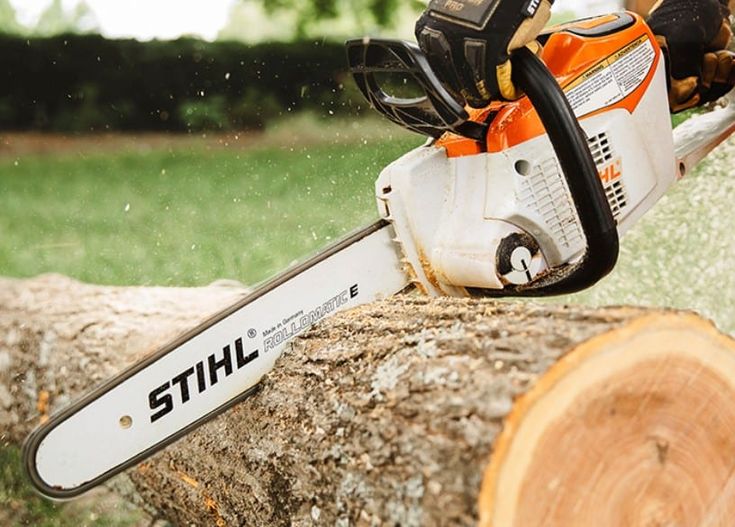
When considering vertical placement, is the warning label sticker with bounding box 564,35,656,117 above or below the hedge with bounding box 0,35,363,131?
above

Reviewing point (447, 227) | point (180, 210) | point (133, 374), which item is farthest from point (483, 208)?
point (180, 210)

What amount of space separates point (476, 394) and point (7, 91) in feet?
15.1

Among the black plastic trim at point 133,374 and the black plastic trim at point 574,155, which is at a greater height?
the black plastic trim at point 574,155

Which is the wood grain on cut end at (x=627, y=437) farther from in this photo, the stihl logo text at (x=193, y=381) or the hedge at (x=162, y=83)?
the hedge at (x=162, y=83)

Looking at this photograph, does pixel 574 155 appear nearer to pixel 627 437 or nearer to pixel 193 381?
pixel 627 437

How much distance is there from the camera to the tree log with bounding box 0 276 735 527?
1.09 m

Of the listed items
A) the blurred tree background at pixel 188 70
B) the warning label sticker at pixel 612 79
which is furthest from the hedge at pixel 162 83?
the warning label sticker at pixel 612 79

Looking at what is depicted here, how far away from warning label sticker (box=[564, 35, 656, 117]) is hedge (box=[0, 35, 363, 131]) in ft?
11.4

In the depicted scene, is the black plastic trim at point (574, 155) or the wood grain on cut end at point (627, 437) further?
the black plastic trim at point (574, 155)

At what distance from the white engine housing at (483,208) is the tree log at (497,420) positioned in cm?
18

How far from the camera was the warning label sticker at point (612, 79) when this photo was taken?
6.31 feet

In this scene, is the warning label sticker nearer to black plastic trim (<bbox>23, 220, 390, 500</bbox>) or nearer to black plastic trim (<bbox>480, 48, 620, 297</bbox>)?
black plastic trim (<bbox>480, 48, 620, 297</bbox>)

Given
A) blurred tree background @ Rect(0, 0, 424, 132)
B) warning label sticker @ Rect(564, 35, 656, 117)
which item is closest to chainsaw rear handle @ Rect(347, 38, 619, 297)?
warning label sticker @ Rect(564, 35, 656, 117)

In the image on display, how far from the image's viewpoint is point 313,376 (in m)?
1.64
